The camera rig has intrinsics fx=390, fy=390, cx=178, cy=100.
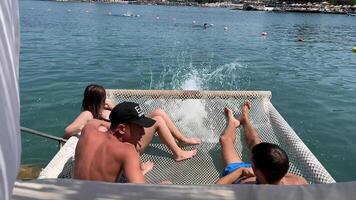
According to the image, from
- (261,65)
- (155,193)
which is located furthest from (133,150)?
(261,65)

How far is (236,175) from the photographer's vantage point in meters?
4.32

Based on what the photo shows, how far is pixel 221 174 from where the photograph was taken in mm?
4977

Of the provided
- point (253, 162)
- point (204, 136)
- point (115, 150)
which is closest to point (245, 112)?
point (204, 136)

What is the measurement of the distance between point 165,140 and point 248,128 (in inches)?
54.9

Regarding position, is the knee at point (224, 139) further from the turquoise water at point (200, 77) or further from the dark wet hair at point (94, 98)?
the turquoise water at point (200, 77)

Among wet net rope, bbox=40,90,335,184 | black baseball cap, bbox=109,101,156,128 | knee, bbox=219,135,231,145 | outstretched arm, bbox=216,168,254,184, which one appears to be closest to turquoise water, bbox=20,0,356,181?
wet net rope, bbox=40,90,335,184

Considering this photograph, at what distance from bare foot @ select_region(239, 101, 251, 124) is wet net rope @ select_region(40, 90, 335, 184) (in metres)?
0.12

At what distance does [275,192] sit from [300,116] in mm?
8795

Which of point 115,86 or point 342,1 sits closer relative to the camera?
point 115,86

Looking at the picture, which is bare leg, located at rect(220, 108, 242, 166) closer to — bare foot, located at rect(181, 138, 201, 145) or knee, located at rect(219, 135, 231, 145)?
knee, located at rect(219, 135, 231, 145)

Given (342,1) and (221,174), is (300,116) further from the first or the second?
(342,1)

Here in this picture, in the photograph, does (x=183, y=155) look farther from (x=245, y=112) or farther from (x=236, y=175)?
(x=245, y=112)

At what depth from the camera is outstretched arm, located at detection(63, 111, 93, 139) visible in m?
5.28

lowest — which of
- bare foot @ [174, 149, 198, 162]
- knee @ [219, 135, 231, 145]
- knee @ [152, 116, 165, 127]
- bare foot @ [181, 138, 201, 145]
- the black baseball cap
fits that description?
bare foot @ [174, 149, 198, 162]
